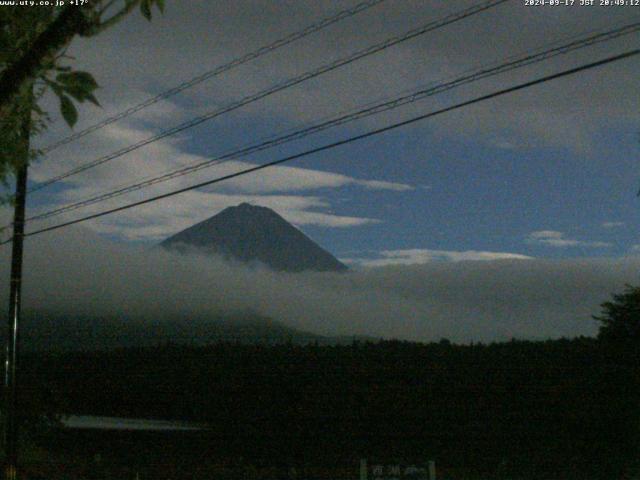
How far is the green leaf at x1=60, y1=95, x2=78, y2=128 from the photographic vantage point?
432cm

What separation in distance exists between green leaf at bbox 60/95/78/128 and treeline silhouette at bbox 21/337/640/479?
1845cm

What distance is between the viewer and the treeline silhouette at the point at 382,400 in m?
24.0

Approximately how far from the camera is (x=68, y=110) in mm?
4324

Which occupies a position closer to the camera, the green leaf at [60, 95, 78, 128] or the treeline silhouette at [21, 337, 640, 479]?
the green leaf at [60, 95, 78, 128]

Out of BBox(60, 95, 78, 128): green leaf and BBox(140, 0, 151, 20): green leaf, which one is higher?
BBox(140, 0, 151, 20): green leaf

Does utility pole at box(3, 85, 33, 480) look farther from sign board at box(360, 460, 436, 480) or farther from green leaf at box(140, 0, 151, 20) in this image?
Result: green leaf at box(140, 0, 151, 20)

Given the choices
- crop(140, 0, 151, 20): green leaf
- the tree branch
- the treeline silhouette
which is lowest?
the treeline silhouette

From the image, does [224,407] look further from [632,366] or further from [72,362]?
[632,366]

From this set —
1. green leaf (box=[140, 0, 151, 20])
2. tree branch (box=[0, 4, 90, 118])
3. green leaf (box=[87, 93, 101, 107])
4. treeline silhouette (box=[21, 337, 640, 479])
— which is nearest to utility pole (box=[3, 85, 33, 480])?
treeline silhouette (box=[21, 337, 640, 479])

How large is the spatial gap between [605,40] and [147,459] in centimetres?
2311

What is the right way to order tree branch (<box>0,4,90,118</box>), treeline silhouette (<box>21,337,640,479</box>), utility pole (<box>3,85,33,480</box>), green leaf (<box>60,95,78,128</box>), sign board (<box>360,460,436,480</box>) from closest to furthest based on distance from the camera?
green leaf (<box>60,95,78,128</box>)
tree branch (<box>0,4,90,118</box>)
sign board (<box>360,460,436,480</box>)
utility pole (<box>3,85,33,480</box>)
treeline silhouette (<box>21,337,640,479</box>)

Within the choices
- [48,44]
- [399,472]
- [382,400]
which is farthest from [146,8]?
[382,400]

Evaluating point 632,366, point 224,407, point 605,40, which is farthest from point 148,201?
point 224,407

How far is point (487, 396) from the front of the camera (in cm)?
2745
